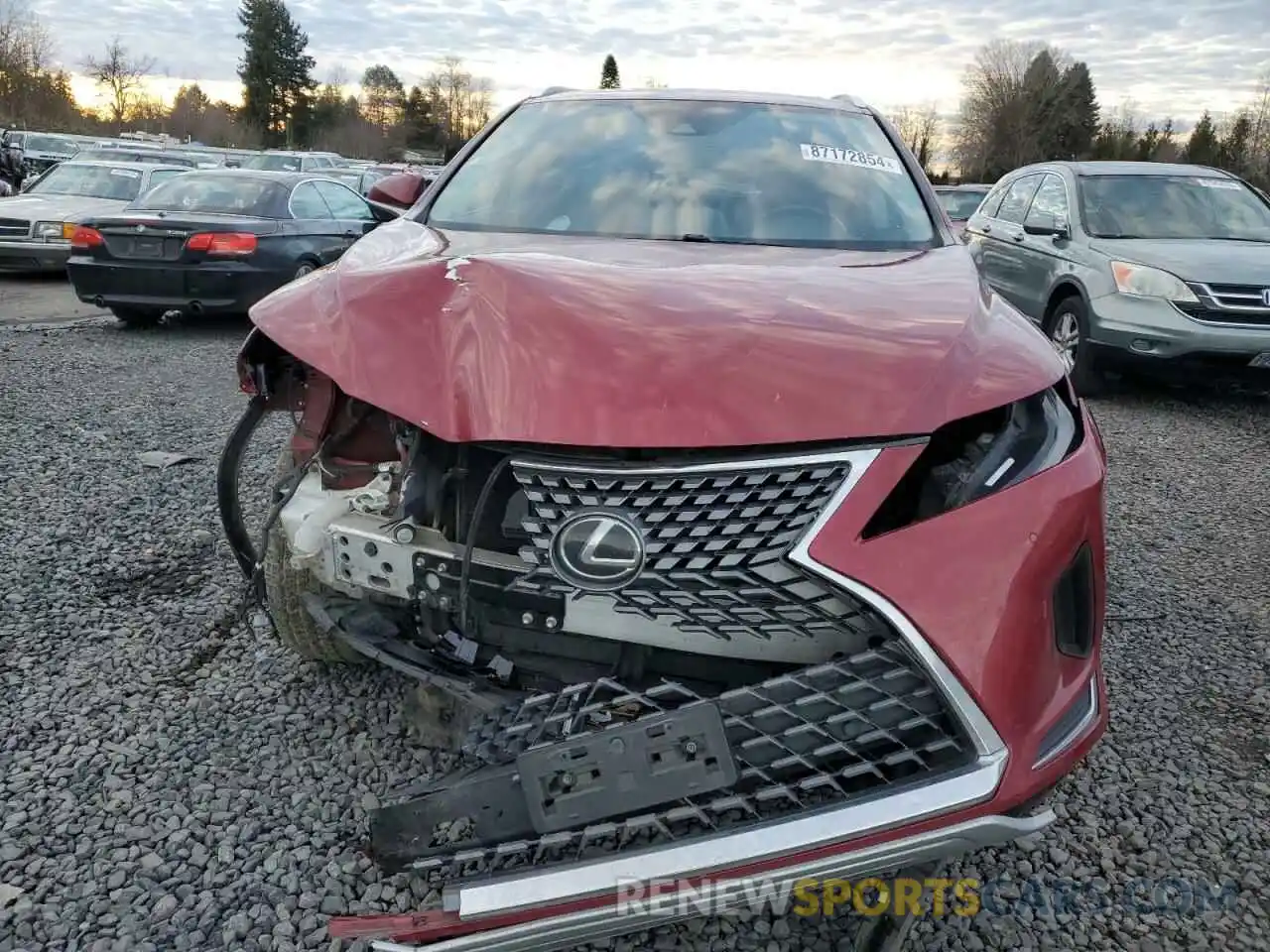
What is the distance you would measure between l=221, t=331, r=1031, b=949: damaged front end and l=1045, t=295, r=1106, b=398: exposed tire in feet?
18.9

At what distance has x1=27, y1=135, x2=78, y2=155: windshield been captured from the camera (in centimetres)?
2446

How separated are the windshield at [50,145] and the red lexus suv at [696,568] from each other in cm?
2729

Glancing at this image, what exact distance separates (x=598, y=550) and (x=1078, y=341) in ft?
20.9

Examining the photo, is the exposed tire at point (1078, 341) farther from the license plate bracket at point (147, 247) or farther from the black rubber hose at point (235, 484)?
the license plate bracket at point (147, 247)

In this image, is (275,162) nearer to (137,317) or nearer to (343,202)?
(343,202)

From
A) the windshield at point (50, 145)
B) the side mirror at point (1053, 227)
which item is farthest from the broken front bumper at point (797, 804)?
the windshield at point (50, 145)

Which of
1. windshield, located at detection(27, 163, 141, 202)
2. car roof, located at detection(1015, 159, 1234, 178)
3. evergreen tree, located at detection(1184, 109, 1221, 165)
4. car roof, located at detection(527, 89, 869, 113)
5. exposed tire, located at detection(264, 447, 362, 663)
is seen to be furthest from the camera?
evergreen tree, located at detection(1184, 109, 1221, 165)

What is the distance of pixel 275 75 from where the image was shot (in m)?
67.2

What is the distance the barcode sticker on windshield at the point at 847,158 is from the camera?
10.7 feet

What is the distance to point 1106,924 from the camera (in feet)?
6.86

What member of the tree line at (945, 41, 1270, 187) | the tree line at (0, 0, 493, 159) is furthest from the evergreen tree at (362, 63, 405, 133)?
the tree line at (945, 41, 1270, 187)

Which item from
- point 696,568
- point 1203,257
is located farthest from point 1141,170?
point 696,568

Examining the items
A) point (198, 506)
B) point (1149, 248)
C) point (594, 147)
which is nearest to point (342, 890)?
point (594, 147)

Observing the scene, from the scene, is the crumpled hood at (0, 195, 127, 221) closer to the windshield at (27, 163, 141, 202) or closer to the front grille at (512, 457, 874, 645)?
the windshield at (27, 163, 141, 202)
